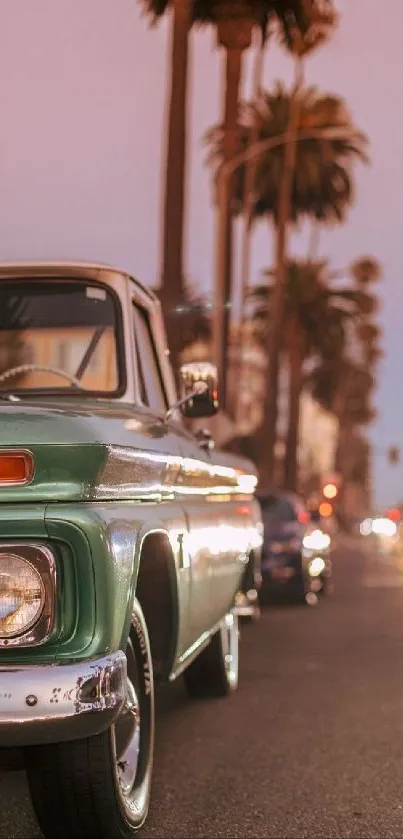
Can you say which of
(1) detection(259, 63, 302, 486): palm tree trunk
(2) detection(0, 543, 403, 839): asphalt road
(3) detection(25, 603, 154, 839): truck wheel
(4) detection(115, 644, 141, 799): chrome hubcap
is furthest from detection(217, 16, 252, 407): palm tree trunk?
(3) detection(25, 603, 154, 839): truck wheel

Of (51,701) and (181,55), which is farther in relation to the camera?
(181,55)

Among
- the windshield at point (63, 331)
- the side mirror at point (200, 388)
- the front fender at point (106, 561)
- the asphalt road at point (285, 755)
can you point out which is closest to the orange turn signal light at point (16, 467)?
the front fender at point (106, 561)

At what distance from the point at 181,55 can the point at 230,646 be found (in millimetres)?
19582

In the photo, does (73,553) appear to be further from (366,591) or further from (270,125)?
(270,125)

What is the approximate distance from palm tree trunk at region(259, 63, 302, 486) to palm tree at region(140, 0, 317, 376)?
1419 centimetres

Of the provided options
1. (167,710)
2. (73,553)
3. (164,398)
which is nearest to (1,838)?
(73,553)

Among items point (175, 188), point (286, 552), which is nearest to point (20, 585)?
point (286, 552)

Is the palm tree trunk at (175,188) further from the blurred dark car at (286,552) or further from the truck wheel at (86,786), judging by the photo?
the truck wheel at (86,786)

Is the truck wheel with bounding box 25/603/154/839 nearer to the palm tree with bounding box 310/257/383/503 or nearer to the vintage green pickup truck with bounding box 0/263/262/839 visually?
the vintage green pickup truck with bounding box 0/263/262/839

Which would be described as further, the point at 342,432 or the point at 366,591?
the point at 342,432

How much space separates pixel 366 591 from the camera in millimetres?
21109

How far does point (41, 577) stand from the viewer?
4.24 meters

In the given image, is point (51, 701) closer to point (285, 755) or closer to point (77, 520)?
point (77, 520)

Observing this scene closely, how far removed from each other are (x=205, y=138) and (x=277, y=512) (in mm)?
32111
